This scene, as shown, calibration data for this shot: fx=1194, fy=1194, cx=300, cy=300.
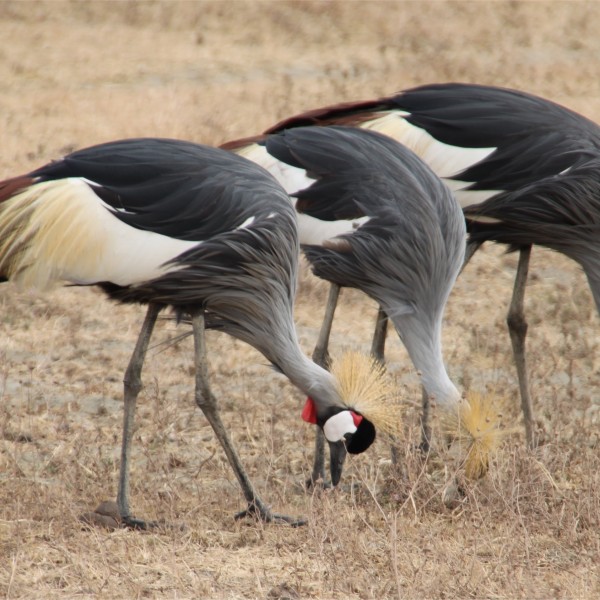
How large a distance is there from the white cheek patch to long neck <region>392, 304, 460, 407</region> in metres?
0.32

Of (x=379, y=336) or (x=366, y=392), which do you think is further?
(x=379, y=336)

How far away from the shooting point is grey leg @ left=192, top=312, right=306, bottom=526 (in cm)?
429

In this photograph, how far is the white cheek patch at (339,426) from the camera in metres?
4.29

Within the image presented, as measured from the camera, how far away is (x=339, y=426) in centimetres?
430

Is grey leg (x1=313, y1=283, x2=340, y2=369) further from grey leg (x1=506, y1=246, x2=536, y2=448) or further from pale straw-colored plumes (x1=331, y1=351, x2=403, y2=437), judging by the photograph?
grey leg (x1=506, y1=246, x2=536, y2=448)

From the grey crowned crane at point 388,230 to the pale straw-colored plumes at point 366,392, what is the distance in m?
0.26

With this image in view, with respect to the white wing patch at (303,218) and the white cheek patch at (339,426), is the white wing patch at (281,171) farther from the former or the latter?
the white cheek patch at (339,426)

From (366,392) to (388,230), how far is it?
0.70 m

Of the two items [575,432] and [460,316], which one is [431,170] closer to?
[575,432]

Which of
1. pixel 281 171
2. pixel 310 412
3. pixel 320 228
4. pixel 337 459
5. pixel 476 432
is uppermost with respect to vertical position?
pixel 281 171

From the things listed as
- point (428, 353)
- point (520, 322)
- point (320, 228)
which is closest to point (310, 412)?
point (428, 353)

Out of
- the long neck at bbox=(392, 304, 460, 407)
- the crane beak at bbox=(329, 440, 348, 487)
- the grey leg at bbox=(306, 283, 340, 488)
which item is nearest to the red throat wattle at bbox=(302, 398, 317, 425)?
the crane beak at bbox=(329, 440, 348, 487)

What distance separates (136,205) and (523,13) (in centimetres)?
1027

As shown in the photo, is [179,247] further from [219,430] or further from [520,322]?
[520,322]
